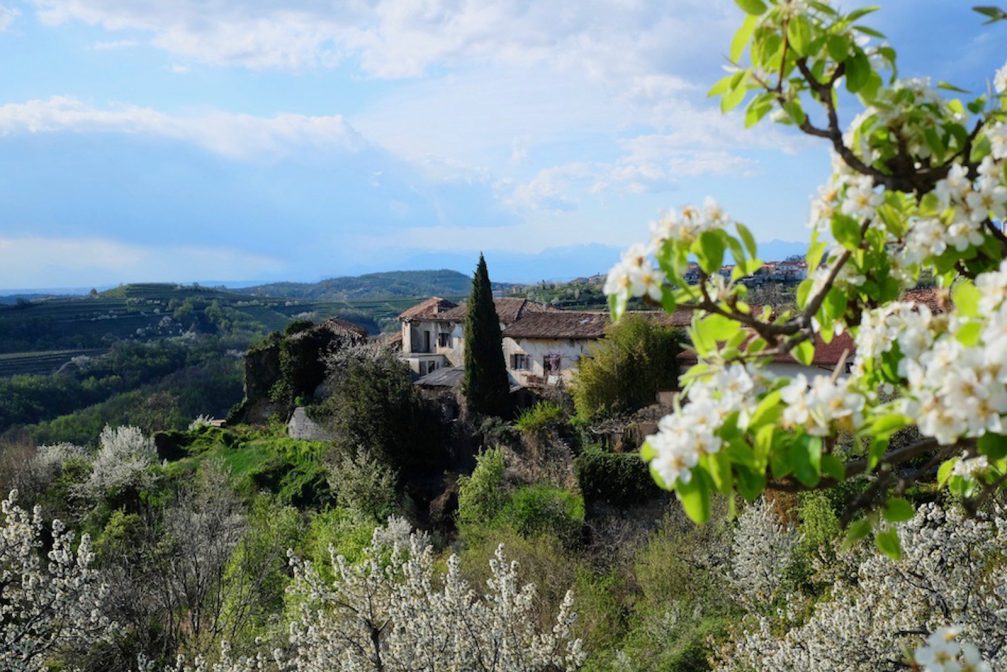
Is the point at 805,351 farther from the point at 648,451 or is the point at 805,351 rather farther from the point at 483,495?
the point at 483,495

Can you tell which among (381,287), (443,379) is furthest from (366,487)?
(381,287)

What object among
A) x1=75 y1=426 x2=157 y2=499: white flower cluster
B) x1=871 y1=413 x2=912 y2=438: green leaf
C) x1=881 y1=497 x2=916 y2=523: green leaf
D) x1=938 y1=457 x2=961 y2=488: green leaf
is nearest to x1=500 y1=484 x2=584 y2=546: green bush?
x1=75 y1=426 x2=157 y2=499: white flower cluster

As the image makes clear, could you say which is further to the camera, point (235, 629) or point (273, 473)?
point (273, 473)

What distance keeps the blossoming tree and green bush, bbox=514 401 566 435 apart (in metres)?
20.2

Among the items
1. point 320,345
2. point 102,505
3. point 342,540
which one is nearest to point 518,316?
point 320,345

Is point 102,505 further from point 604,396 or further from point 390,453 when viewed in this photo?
point 604,396

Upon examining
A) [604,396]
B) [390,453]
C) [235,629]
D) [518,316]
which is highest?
[518,316]

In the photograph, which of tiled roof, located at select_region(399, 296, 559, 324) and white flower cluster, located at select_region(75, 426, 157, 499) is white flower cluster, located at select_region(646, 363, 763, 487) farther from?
tiled roof, located at select_region(399, 296, 559, 324)

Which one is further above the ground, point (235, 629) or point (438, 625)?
point (438, 625)

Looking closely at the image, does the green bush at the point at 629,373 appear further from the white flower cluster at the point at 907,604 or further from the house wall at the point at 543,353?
the white flower cluster at the point at 907,604

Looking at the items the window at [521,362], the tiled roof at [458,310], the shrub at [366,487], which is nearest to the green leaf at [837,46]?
the shrub at [366,487]

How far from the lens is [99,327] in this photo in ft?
236

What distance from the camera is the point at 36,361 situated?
57781mm

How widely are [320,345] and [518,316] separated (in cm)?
836
